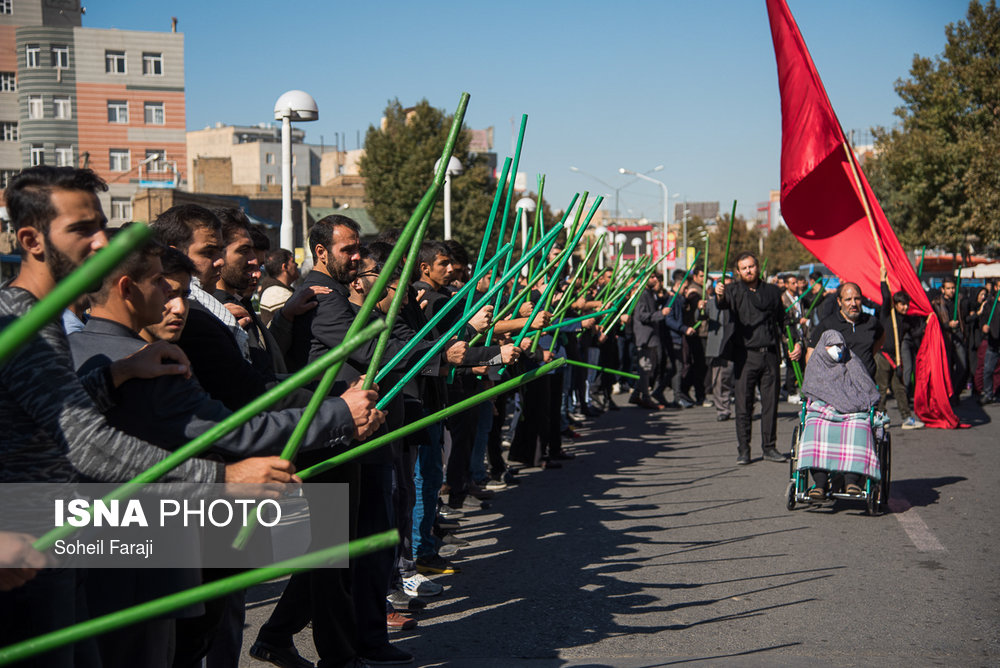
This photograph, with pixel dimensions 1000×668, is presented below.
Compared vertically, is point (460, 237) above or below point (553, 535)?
above

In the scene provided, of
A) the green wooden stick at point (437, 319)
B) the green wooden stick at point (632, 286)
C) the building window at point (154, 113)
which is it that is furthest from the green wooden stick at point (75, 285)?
the building window at point (154, 113)

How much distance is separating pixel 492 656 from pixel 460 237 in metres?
40.9

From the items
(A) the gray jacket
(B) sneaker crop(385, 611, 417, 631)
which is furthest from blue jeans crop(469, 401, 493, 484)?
(A) the gray jacket

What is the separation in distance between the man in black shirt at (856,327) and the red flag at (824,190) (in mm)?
1231

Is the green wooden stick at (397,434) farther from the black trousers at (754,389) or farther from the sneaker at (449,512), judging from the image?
the black trousers at (754,389)

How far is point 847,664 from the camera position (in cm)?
463

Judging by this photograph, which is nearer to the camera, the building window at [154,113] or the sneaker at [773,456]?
the sneaker at [773,456]

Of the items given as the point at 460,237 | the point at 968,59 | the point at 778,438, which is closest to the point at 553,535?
the point at 778,438

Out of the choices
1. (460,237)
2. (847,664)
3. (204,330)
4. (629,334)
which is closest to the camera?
(204,330)

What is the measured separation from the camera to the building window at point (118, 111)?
5328cm

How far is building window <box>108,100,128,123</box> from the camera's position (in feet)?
175

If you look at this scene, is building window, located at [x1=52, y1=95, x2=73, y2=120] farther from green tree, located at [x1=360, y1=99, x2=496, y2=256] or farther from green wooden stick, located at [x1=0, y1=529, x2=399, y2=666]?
green wooden stick, located at [x1=0, y1=529, x2=399, y2=666]

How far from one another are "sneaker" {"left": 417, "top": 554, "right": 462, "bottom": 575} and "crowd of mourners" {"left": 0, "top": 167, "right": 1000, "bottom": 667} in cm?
1

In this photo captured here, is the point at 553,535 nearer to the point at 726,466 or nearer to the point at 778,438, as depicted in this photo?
the point at 726,466
